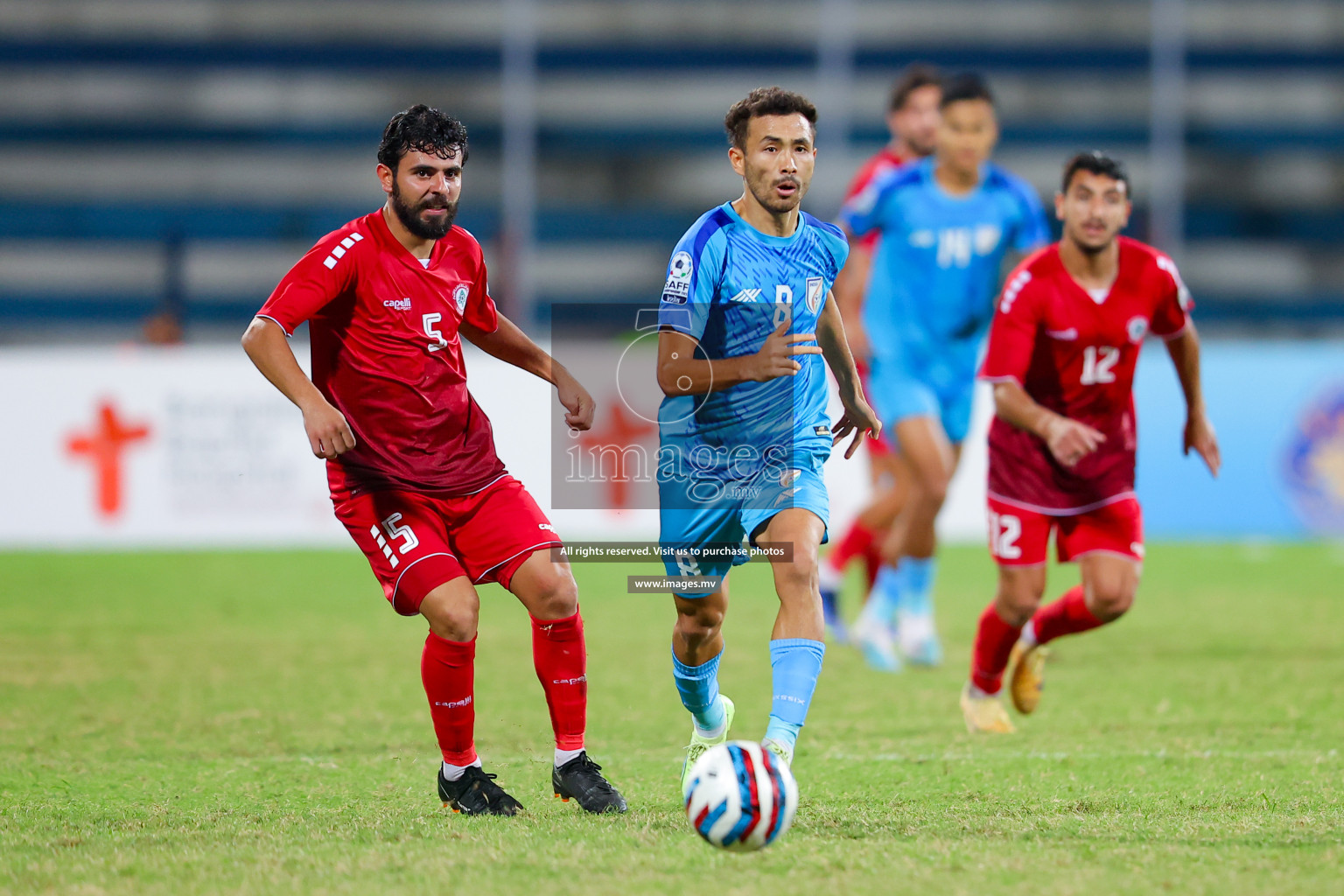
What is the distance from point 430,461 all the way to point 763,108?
4.70 feet

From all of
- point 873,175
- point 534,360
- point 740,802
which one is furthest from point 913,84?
point 740,802

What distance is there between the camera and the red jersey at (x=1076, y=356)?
5.86 m

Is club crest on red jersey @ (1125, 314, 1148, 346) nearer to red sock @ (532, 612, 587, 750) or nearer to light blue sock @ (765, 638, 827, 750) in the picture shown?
light blue sock @ (765, 638, 827, 750)

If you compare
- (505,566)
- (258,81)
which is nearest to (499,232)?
(505,566)

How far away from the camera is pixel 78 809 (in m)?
4.52

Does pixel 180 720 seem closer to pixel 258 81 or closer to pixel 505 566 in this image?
pixel 505 566

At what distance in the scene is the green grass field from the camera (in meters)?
3.72

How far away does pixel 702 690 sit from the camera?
497cm

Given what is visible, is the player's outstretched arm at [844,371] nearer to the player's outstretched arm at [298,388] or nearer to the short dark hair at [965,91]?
the player's outstretched arm at [298,388]

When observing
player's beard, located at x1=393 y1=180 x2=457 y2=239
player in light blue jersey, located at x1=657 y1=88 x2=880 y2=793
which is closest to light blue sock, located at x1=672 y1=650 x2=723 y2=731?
player in light blue jersey, located at x1=657 y1=88 x2=880 y2=793

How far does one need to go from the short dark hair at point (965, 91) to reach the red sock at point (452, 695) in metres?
4.43

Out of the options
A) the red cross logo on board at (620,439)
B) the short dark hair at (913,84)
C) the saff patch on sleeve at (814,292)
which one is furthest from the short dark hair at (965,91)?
the red cross logo on board at (620,439)

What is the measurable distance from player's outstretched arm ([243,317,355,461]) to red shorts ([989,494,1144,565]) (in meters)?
2.66

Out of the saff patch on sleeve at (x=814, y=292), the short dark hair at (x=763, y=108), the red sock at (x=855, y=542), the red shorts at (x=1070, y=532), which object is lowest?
the red sock at (x=855, y=542)
